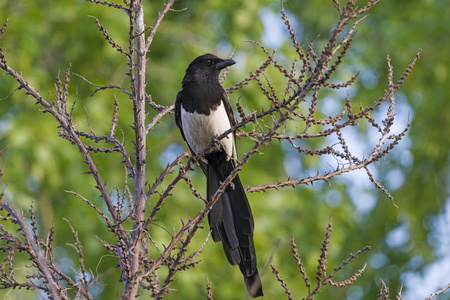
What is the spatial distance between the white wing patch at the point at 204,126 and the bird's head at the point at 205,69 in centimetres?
24

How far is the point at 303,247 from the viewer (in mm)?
7602

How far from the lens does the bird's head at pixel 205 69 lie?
4.12 metres

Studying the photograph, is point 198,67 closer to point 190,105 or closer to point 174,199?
A: point 190,105

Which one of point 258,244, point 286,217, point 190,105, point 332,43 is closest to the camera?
point 332,43

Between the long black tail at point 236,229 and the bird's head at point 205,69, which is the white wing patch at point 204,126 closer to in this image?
the bird's head at point 205,69

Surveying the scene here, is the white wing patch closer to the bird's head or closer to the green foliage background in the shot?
the bird's head

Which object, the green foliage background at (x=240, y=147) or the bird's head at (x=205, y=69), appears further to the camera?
the green foliage background at (x=240, y=147)

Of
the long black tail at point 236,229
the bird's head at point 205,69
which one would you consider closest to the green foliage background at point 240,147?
the bird's head at point 205,69

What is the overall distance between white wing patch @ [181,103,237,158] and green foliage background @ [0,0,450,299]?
198cm

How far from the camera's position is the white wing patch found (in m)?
3.91

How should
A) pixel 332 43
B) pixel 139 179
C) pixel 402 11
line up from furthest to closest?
pixel 402 11, pixel 139 179, pixel 332 43

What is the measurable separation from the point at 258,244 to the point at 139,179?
412 centimetres

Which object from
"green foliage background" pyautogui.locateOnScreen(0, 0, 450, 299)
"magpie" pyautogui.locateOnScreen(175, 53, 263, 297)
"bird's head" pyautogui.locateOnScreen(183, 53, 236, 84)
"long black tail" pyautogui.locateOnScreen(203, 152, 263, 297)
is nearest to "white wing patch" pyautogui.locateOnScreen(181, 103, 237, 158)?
"magpie" pyautogui.locateOnScreen(175, 53, 263, 297)

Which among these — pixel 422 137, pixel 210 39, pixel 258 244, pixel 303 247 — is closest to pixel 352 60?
pixel 422 137
